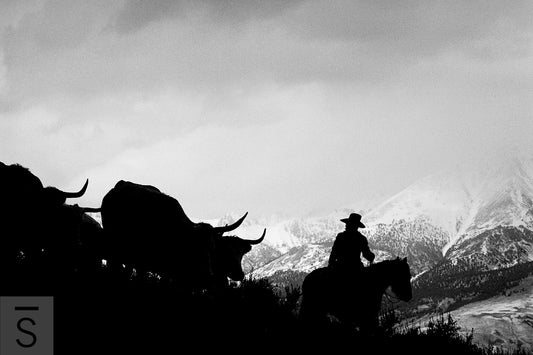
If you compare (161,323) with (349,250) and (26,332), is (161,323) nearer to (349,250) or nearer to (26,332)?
(26,332)

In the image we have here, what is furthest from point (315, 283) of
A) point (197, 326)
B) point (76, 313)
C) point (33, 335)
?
point (33, 335)

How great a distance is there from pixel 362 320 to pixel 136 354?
6842mm

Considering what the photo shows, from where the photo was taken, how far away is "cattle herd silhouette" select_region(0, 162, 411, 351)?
5562mm

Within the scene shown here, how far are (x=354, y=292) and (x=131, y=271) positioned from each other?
5.22 m

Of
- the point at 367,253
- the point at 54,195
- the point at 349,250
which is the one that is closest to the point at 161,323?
the point at 54,195

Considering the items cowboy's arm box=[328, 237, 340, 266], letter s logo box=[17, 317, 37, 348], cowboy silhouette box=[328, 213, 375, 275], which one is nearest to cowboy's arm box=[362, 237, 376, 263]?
cowboy silhouette box=[328, 213, 375, 275]

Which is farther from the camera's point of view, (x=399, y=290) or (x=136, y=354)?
(x=399, y=290)

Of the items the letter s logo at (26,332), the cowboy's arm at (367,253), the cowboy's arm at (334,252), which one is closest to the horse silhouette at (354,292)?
the cowboy's arm at (334,252)

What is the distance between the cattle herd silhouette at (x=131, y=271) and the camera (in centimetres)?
556

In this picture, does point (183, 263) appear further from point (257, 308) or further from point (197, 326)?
point (197, 326)

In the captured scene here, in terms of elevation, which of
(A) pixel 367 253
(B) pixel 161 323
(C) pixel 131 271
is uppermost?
(C) pixel 131 271

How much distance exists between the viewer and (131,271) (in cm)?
1112

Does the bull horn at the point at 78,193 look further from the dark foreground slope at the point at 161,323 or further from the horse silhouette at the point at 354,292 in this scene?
the horse silhouette at the point at 354,292

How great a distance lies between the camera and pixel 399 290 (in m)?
11.2
